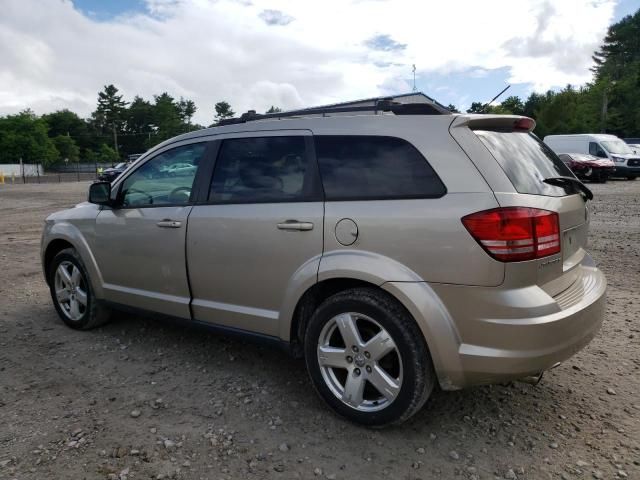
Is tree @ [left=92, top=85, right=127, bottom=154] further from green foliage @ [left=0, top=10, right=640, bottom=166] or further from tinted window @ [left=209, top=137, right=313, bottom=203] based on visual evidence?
tinted window @ [left=209, top=137, right=313, bottom=203]

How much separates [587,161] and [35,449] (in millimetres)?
22766

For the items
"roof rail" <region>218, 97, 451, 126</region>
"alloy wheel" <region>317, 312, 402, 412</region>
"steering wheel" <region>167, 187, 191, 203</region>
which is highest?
"roof rail" <region>218, 97, 451, 126</region>

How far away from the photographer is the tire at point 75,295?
4668 millimetres

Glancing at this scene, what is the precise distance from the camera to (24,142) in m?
79.3

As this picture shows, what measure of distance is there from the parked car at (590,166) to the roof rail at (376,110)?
20.2 meters

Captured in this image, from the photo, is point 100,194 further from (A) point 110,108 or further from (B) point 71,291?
(A) point 110,108

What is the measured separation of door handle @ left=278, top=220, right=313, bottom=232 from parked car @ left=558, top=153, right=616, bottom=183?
68.0 feet

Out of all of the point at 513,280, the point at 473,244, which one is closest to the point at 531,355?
the point at 513,280

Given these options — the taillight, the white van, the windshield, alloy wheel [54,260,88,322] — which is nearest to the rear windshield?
the taillight

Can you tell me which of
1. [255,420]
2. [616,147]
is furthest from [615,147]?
[255,420]

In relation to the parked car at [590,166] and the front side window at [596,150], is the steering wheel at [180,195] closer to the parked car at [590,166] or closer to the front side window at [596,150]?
the parked car at [590,166]

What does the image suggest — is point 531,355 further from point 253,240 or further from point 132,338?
point 132,338

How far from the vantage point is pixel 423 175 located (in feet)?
9.35

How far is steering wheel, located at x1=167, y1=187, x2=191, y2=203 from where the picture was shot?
3.85m
